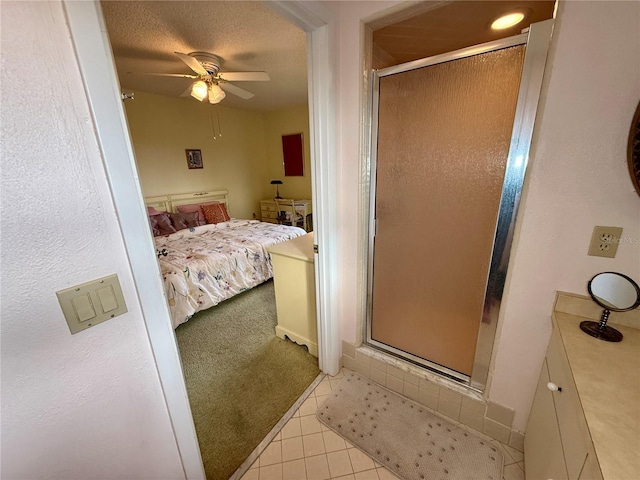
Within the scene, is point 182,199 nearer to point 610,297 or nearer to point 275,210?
point 275,210

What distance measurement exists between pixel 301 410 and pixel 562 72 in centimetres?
205

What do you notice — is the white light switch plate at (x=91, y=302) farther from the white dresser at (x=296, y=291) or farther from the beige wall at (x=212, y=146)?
the beige wall at (x=212, y=146)

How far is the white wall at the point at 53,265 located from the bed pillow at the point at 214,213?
3524 mm

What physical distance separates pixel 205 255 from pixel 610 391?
9.17ft

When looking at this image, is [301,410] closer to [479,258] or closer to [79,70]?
[479,258]

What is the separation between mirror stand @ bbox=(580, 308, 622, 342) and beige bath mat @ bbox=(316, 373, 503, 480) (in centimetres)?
84

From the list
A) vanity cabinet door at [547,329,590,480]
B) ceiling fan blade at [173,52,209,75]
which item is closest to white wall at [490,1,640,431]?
vanity cabinet door at [547,329,590,480]

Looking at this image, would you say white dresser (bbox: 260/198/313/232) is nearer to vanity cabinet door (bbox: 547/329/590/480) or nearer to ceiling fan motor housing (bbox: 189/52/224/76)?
ceiling fan motor housing (bbox: 189/52/224/76)

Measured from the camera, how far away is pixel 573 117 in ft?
3.08

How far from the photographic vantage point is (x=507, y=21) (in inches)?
60.7

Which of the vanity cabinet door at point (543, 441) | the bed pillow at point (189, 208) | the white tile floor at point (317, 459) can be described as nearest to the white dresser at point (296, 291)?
the white tile floor at point (317, 459)

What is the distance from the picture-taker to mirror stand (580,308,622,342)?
36.1 inches

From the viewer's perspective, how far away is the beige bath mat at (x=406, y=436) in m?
1.26

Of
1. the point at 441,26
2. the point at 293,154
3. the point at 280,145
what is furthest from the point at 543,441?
the point at 280,145
